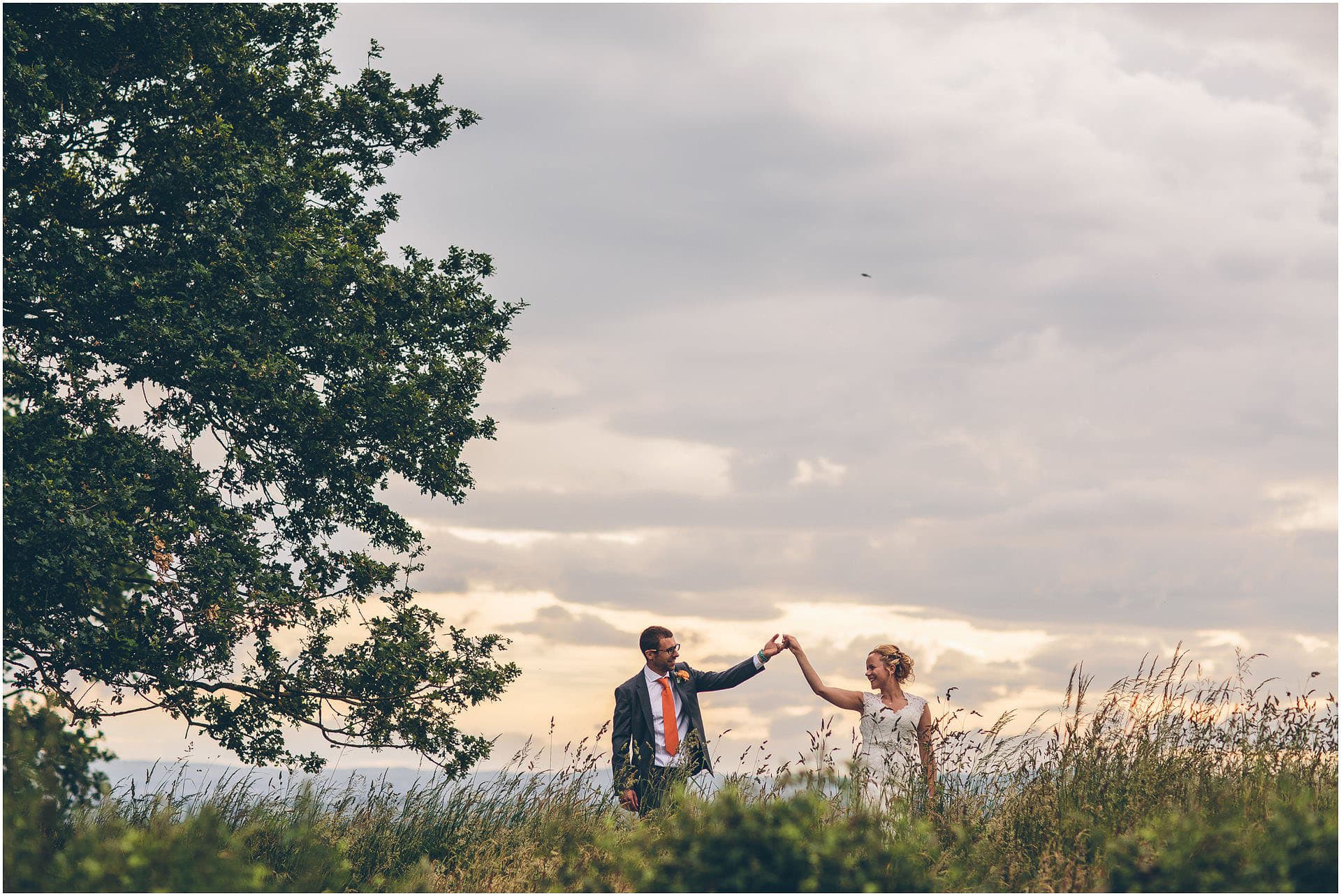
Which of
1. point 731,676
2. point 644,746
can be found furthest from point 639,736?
point 731,676

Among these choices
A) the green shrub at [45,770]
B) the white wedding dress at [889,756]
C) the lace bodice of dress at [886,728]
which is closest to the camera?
the green shrub at [45,770]

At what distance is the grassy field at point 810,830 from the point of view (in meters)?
7.02

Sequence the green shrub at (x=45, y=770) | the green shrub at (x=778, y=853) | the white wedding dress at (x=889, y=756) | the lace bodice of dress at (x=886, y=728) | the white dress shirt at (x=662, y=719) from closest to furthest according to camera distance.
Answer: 1. the green shrub at (x=778, y=853)
2. the green shrub at (x=45, y=770)
3. the white wedding dress at (x=889, y=756)
4. the lace bodice of dress at (x=886, y=728)
5. the white dress shirt at (x=662, y=719)

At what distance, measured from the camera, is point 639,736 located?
10219mm

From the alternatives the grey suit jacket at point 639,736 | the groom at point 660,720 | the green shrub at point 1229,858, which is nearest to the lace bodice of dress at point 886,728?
the groom at point 660,720

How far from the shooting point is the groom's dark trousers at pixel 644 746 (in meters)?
9.99

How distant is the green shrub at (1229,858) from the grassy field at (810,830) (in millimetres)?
13

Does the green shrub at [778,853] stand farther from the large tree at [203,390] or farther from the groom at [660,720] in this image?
the large tree at [203,390]

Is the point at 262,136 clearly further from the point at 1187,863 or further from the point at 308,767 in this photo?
A: the point at 1187,863

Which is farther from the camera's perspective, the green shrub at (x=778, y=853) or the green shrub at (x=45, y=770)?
the green shrub at (x=45, y=770)

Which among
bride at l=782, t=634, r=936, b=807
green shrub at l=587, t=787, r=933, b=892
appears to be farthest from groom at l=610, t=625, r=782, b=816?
green shrub at l=587, t=787, r=933, b=892

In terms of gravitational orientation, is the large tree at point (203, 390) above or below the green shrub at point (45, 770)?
above

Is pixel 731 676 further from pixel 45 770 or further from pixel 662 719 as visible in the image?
pixel 45 770

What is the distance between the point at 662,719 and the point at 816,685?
1.47 m
